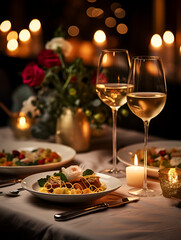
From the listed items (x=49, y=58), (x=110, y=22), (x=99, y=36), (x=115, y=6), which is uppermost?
(x=115, y=6)

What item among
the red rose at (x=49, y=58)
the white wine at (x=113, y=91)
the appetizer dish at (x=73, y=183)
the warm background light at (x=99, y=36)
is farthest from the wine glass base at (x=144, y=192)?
the warm background light at (x=99, y=36)

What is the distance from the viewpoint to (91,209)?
3.46 ft

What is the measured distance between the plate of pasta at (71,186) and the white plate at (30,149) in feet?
0.56

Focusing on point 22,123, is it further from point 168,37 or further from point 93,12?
point 93,12

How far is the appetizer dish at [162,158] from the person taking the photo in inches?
56.4

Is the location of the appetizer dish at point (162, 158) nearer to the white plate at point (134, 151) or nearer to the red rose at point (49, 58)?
the white plate at point (134, 151)

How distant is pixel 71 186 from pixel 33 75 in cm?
71

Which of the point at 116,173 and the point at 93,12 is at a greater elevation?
the point at 93,12

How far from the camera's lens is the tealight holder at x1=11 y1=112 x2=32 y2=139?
2.06 meters

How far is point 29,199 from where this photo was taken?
1.18 m

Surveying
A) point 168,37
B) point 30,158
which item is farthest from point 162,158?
point 168,37

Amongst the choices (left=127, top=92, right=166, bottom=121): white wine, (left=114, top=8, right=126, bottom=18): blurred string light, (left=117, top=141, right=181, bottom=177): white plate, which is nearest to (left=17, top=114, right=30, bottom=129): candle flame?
(left=117, top=141, right=181, bottom=177): white plate

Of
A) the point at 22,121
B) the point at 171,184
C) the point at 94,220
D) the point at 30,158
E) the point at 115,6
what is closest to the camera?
the point at 94,220

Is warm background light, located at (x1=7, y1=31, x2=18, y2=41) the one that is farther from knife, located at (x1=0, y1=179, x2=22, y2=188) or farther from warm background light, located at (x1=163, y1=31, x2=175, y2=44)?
knife, located at (x1=0, y1=179, x2=22, y2=188)
